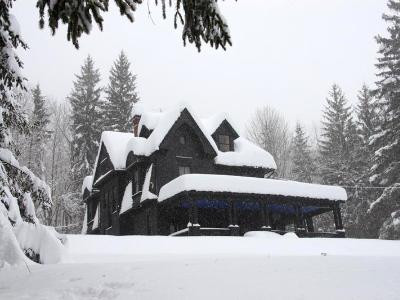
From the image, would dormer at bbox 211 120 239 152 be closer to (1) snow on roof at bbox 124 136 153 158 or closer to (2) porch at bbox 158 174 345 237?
(2) porch at bbox 158 174 345 237

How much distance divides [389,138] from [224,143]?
12.5 meters

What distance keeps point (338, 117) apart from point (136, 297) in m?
42.1

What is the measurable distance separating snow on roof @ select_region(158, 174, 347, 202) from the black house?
51mm

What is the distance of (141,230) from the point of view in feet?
94.2

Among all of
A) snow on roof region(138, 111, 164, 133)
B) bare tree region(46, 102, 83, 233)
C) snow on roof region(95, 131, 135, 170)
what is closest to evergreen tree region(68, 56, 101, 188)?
bare tree region(46, 102, 83, 233)

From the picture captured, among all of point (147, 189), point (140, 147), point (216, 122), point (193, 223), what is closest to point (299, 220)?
point (193, 223)

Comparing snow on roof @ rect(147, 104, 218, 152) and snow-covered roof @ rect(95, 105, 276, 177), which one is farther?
snow-covered roof @ rect(95, 105, 276, 177)

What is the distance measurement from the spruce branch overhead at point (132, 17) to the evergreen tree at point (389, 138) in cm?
2965

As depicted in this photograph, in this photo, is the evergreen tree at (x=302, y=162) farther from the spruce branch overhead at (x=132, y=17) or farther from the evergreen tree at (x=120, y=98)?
the spruce branch overhead at (x=132, y=17)

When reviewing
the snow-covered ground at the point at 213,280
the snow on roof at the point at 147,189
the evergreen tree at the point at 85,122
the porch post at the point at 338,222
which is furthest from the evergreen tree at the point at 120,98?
the snow-covered ground at the point at 213,280

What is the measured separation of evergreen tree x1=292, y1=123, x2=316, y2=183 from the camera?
46.7 metres

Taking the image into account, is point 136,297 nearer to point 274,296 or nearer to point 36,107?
point 274,296

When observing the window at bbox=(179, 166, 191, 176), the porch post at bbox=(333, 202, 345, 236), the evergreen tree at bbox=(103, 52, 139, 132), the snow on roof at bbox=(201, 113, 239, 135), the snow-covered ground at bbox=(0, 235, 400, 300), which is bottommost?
the snow-covered ground at bbox=(0, 235, 400, 300)

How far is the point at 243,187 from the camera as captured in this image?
2388 centimetres
